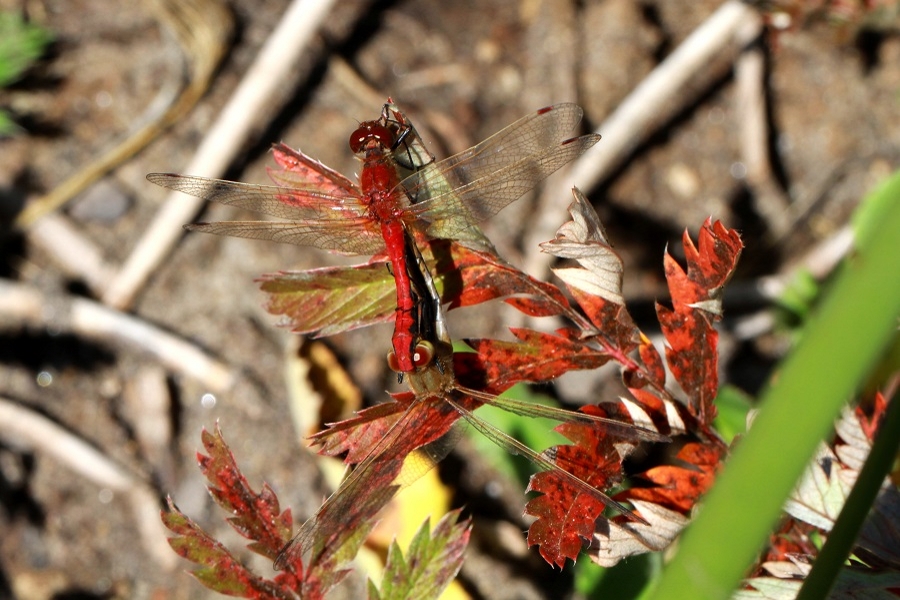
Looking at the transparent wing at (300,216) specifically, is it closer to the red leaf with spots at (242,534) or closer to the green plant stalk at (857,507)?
the red leaf with spots at (242,534)

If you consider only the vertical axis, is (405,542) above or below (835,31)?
below

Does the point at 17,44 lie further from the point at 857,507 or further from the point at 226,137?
the point at 857,507

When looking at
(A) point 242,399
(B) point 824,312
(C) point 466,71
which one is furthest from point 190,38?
(B) point 824,312

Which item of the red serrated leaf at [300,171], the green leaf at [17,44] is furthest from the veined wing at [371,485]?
the green leaf at [17,44]

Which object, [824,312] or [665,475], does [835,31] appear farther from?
[824,312]

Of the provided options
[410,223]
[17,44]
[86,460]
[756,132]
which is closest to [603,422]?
[410,223]

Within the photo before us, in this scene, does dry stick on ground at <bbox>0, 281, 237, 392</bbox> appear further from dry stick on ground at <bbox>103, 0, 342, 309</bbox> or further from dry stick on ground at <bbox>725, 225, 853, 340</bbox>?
dry stick on ground at <bbox>725, 225, 853, 340</bbox>
